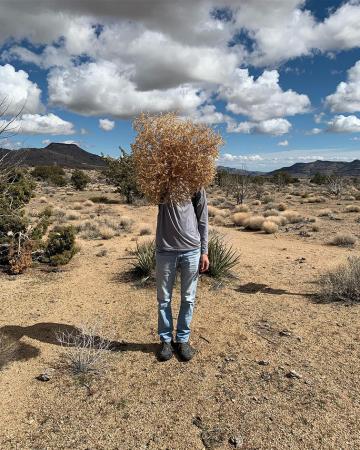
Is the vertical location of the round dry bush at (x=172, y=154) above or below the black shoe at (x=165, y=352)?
above

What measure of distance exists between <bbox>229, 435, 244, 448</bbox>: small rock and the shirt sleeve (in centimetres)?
166

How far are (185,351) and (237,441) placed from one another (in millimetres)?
1243

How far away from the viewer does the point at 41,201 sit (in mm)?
23750

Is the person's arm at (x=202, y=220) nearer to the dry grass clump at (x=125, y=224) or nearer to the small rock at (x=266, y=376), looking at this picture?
the small rock at (x=266, y=376)

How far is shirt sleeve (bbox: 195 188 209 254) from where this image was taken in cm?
381

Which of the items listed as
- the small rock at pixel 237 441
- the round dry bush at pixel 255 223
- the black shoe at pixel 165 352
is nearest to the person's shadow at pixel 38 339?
the black shoe at pixel 165 352

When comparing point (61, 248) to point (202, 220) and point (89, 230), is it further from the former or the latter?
point (202, 220)

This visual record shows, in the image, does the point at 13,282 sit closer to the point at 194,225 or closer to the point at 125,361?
the point at 125,361

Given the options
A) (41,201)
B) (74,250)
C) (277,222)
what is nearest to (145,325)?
(74,250)

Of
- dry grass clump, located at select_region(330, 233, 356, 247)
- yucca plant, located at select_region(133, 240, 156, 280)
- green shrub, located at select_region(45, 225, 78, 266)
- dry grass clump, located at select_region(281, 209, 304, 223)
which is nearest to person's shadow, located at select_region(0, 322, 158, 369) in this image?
yucca plant, located at select_region(133, 240, 156, 280)

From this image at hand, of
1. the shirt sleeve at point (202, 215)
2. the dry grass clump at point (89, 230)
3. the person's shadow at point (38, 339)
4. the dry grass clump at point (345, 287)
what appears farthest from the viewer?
the dry grass clump at point (89, 230)

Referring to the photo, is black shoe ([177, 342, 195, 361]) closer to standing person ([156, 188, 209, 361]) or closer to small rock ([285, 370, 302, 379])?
standing person ([156, 188, 209, 361])

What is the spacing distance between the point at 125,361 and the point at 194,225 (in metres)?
1.61

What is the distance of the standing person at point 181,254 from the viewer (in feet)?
12.2
